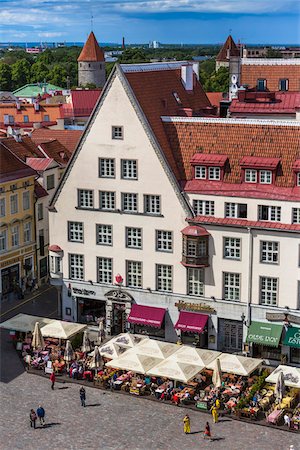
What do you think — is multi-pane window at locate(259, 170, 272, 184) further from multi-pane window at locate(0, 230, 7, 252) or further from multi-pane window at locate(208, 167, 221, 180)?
multi-pane window at locate(0, 230, 7, 252)

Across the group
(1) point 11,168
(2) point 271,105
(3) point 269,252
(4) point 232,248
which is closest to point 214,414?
(3) point 269,252

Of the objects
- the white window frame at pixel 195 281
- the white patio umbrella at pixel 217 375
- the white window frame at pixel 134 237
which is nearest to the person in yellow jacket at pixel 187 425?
the white patio umbrella at pixel 217 375

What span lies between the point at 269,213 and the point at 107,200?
13.8 m

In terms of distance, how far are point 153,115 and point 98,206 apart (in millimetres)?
8712

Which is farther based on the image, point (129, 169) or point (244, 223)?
point (129, 169)

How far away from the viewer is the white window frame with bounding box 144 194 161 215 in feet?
203

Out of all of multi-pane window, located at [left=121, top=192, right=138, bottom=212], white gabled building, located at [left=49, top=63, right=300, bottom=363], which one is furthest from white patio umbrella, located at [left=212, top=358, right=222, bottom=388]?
multi-pane window, located at [left=121, top=192, right=138, bottom=212]

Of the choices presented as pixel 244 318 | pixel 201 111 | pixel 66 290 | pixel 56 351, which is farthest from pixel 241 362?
pixel 201 111

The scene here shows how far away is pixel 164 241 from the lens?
6216 centimetres

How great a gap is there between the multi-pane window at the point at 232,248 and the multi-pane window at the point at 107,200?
10.1 meters

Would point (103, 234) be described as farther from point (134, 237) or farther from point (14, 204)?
point (14, 204)

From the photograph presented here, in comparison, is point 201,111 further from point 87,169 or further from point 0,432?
point 0,432

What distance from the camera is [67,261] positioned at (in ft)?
217

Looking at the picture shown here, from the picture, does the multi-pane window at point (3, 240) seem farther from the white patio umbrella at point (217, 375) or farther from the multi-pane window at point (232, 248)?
the white patio umbrella at point (217, 375)
